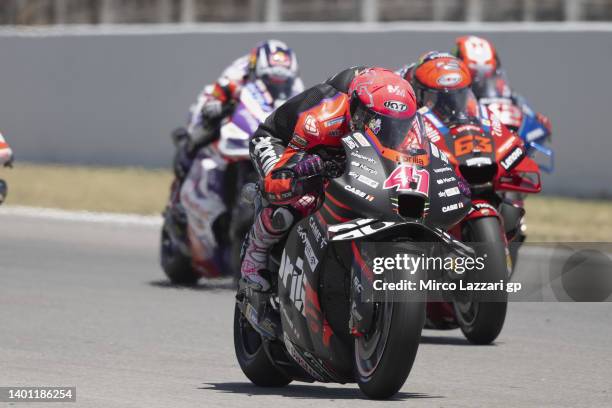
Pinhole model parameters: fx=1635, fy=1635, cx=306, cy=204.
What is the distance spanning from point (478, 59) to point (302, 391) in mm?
4202

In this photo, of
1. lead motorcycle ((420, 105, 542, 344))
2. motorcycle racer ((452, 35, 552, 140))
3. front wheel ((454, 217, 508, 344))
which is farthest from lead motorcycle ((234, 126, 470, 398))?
motorcycle racer ((452, 35, 552, 140))

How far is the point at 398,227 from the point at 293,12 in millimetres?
14009

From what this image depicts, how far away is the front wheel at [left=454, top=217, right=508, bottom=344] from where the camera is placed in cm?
847

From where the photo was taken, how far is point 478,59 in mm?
10906

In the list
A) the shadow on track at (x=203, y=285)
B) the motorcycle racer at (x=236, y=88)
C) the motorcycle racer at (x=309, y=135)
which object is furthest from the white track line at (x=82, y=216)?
the motorcycle racer at (x=309, y=135)

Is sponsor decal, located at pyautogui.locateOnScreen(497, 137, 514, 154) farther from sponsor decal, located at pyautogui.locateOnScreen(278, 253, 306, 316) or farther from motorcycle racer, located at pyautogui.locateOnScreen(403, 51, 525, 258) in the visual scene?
sponsor decal, located at pyautogui.locateOnScreen(278, 253, 306, 316)

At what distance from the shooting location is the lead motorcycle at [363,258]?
6.27 meters

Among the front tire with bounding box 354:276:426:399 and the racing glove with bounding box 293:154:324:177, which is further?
the racing glove with bounding box 293:154:324:177

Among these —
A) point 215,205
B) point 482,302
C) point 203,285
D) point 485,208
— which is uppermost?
point 485,208

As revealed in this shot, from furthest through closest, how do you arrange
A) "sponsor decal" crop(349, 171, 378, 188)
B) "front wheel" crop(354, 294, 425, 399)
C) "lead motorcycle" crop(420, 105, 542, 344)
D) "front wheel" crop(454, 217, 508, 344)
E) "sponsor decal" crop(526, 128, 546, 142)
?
"sponsor decal" crop(526, 128, 546, 142) → "lead motorcycle" crop(420, 105, 542, 344) → "front wheel" crop(454, 217, 508, 344) → "sponsor decal" crop(349, 171, 378, 188) → "front wheel" crop(354, 294, 425, 399)

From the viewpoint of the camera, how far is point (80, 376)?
756 centimetres

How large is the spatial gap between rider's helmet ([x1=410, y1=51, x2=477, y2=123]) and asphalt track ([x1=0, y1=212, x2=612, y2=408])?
1307 mm

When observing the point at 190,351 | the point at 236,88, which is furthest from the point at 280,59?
the point at 190,351

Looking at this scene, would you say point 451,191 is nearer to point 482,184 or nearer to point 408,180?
point 408,180
